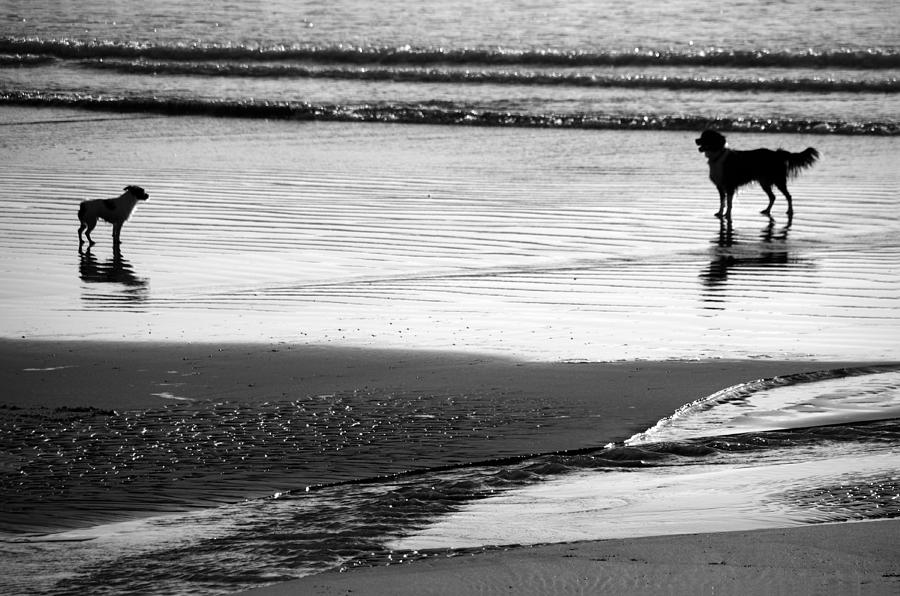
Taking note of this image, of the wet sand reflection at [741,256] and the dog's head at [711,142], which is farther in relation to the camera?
Result: the dog's head at [711,142]

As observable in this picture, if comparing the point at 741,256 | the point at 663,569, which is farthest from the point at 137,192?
the point at 663,569

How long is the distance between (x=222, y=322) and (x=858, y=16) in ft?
95.7

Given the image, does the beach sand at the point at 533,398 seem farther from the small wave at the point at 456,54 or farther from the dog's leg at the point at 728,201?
the small wave at the point at 456,54

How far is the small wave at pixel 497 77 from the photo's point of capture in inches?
936

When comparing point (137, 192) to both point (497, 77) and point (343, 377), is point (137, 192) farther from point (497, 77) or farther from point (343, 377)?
point (497, 77)

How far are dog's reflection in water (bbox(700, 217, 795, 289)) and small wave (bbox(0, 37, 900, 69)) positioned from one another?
16691 millimetres

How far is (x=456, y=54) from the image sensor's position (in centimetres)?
2969

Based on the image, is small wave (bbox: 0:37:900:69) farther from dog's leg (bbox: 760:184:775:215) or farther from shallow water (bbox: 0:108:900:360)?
dog's leg (bbox: 760:184:775:215)

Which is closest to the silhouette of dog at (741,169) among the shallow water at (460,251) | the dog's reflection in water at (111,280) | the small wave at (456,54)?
the shallow water at (460,251)

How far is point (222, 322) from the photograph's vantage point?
7.48 meters

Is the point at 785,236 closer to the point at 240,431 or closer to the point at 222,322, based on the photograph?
the point at 222,322

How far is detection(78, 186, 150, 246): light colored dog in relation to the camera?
1034cm

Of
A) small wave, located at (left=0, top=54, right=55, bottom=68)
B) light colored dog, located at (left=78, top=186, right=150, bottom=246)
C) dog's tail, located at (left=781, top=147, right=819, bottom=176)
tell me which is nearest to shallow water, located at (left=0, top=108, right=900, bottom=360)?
light colored dog, located at (left=78, top=186, right=150, bottom=246)

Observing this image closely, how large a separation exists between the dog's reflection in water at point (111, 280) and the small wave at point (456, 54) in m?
19.6
